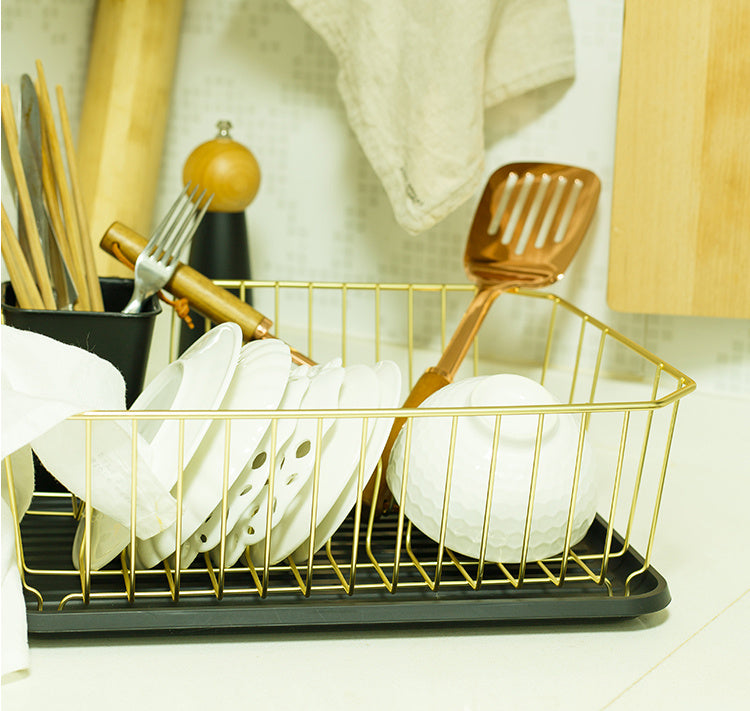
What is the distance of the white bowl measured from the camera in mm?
455

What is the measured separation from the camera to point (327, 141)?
3.20 feet

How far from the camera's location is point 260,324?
0.62m

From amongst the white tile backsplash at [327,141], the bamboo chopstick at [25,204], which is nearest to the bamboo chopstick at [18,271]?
the bamboo chopstick at [25,204]

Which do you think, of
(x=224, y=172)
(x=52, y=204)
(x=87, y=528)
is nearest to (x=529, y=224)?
(x=224, y=172)

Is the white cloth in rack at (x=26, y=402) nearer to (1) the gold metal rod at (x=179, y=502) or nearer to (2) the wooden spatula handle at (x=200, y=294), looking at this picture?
(1) the gold metal rod at (x=179, y=502)

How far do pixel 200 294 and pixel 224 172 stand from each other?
0.25 m

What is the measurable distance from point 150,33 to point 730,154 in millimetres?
571

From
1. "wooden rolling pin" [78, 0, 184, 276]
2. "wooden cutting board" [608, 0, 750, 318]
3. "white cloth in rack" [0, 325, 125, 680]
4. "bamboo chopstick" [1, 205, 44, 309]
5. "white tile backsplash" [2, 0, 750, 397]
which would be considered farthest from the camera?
"wooden rolling pin" [78, 0, 184, 276]

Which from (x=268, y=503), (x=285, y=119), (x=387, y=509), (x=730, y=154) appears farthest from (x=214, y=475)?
(x=285, y=119)

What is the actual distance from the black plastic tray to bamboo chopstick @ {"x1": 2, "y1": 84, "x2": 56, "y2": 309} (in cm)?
16

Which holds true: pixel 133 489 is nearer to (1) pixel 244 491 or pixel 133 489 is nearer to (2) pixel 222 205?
(1) pixel 244 491

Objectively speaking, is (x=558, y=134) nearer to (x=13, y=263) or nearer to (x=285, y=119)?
(x=285, y=119)

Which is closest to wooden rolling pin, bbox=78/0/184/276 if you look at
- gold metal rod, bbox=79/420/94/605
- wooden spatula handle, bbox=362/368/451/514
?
wooden spatula handle, bbox=362/368/451/514

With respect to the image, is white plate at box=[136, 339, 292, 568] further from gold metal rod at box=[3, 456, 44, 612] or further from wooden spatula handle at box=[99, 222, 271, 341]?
wooden spatula handle at box=[99, 222, 271, 341]
